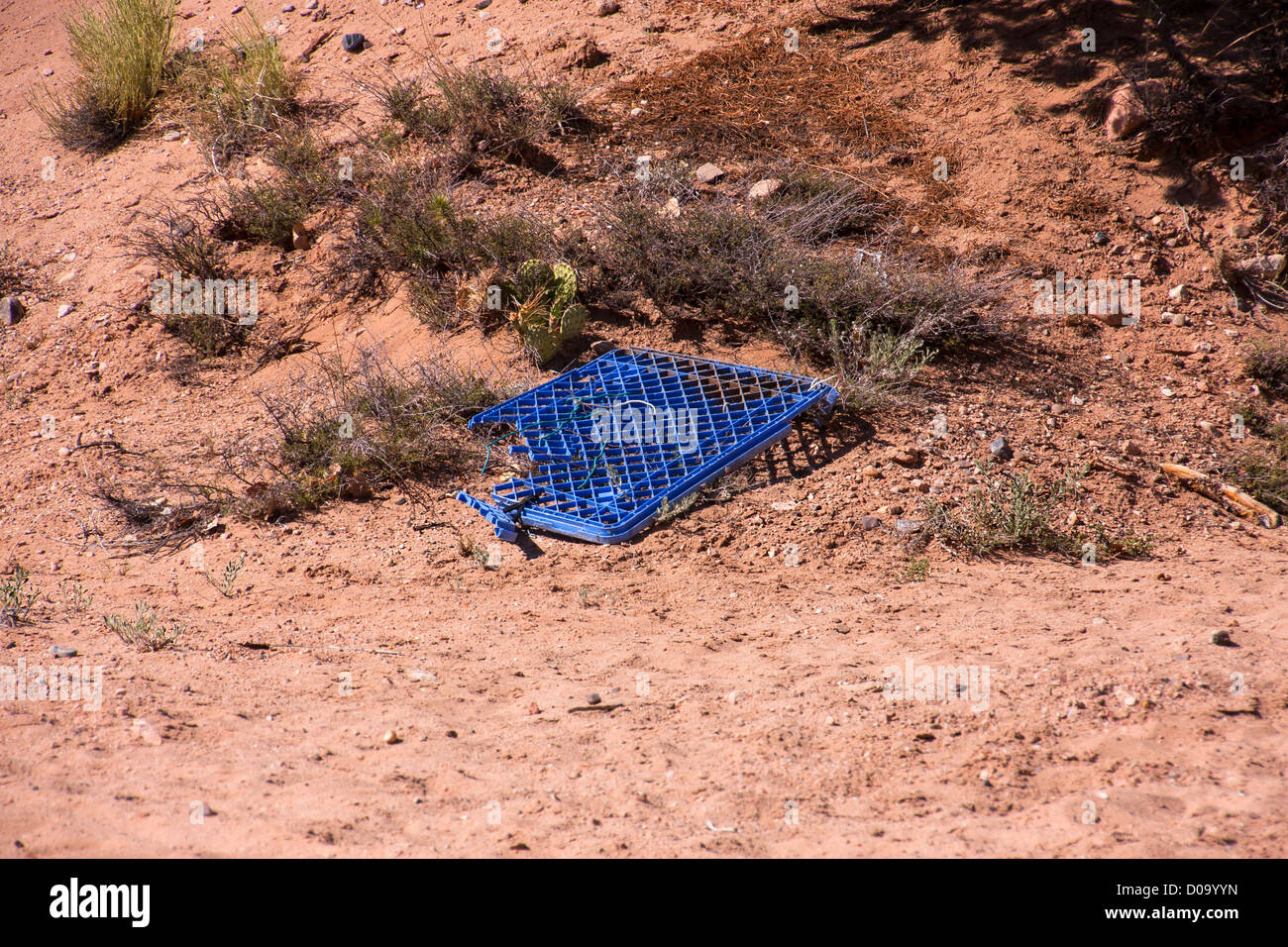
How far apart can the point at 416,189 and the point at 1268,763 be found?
497 cm

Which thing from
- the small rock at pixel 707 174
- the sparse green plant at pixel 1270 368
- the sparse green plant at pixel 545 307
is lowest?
the sparse green plant at pixel 1270 368

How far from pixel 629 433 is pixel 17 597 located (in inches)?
92.2

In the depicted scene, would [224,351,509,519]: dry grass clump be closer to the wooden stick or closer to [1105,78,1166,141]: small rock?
the wooden stick

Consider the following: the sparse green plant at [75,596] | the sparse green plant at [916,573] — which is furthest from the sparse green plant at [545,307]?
the sparse green plant at [75,596]

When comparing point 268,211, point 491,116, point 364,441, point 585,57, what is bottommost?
point 364,441

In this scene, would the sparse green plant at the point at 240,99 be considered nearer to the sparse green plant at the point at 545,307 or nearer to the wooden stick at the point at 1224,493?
the sparse green plant at the point at 545,307

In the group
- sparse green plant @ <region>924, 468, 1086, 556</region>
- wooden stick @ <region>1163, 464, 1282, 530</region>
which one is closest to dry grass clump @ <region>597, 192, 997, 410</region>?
sparse green plant @ <region>924, 468, 1086, 556</region>

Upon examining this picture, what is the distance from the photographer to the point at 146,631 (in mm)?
2693

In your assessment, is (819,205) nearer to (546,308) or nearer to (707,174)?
(707,174)

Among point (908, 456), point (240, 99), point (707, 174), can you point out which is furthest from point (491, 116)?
point (908, 456)

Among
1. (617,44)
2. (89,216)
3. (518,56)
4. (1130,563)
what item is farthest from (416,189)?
(1130,563)

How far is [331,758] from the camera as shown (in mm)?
2104

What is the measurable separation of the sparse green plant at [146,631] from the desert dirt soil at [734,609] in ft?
0.15

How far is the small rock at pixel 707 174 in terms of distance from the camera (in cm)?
517
